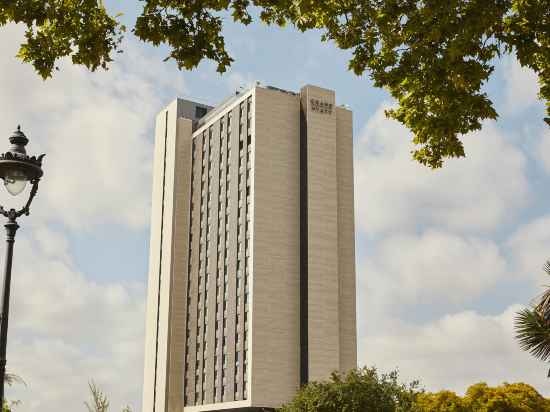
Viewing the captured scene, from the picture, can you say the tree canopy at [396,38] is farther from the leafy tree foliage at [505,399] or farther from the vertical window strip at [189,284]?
the vertical window strip at [189,284]

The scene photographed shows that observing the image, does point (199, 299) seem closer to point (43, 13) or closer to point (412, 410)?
point (412, 410)

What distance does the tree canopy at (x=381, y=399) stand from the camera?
43312 mm

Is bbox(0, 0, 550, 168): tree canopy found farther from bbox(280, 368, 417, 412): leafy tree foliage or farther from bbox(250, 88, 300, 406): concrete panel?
bbox(250, 88, 300, 406): concrete panel

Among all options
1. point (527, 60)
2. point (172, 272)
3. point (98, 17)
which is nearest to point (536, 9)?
point (527, 60)

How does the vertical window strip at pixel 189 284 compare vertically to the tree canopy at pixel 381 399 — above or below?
above

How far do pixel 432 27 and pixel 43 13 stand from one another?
503 cm

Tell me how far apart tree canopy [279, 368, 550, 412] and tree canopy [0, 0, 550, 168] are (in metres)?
32.2

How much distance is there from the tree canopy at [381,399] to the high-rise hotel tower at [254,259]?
3144 cm

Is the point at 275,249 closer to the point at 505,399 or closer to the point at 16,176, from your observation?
the point at 505,399

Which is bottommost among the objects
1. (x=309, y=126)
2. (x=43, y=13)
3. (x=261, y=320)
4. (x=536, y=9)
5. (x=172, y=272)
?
(x=43, y=13)

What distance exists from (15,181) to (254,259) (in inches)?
2757

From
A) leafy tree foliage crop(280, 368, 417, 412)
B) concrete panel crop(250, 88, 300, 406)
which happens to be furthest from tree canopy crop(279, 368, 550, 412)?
concrete panel crop(250, 88, 300, 406)

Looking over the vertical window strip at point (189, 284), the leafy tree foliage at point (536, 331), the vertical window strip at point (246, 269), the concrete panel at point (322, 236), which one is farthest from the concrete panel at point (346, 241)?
the leafy tree foliage at point (536, 331)

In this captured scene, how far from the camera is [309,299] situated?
267 ft
